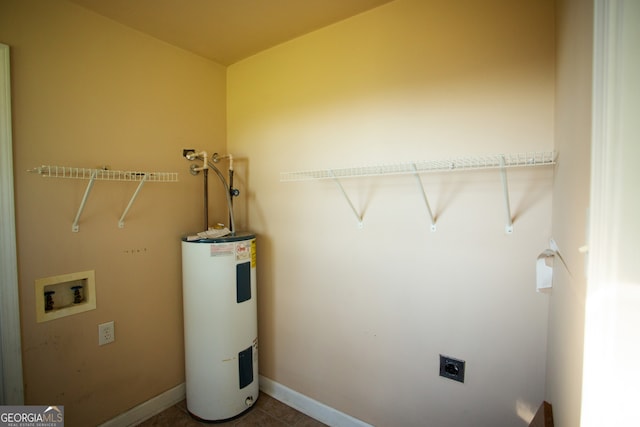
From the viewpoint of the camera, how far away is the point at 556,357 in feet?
3.29

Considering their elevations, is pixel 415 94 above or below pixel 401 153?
above

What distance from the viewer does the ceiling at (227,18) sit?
1.62m

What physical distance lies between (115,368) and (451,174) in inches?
91.4

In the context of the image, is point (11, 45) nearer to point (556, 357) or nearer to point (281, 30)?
point (281, 30)

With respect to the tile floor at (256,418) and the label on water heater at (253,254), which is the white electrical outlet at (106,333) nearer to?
the tile floor at (256,418)

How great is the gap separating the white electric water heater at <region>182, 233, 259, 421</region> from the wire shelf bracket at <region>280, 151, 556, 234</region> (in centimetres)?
75

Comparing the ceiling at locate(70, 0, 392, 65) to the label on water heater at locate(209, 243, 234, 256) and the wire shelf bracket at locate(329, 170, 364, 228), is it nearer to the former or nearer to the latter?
the wire shelf bracket at locate(329, 170, 364, 228)

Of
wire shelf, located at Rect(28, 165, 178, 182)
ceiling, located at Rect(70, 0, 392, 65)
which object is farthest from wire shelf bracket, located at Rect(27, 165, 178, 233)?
ceiling, located at Rect(70, 0, 392, 65)

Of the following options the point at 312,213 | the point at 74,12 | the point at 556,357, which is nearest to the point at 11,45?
the point at 74,12

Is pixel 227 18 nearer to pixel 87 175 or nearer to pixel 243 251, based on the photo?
pixel 87 175

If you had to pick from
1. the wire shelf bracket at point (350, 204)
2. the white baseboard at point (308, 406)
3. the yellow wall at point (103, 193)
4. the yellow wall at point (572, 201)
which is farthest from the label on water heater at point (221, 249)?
the yellow wall at point (572, 201)

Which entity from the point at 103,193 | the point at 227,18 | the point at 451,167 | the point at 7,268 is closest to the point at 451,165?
the point at 451,167

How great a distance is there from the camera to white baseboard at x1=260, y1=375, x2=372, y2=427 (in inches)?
72.4

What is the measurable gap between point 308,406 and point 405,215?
151 cm
